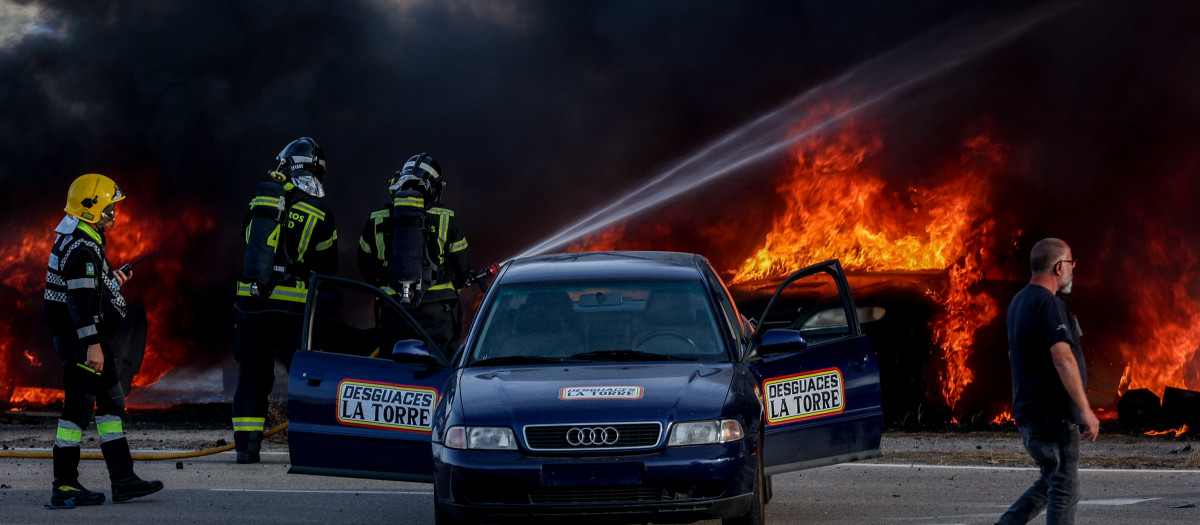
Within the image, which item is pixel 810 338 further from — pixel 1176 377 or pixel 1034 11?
pixel 1034 11

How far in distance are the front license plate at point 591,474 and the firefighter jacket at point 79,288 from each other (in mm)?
3231

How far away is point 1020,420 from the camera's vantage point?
5.35 m

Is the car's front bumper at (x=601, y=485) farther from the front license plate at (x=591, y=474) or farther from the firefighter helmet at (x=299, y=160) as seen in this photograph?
the firefighter helmet at (x=299, y=160)

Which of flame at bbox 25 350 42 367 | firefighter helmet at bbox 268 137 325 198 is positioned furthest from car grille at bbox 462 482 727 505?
flame at bbox 25 350 42 367

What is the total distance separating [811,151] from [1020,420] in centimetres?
1263

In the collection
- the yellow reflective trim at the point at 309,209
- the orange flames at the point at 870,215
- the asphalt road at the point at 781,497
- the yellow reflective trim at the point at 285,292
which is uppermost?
the orange flames at the point at 870,215

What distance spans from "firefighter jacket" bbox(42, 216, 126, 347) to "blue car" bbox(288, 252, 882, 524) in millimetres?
1304

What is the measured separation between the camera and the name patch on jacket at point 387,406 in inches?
243

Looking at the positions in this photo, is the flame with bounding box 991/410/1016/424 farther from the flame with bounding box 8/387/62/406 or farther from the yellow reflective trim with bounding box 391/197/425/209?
the flame with bounding box 8/387/62/406

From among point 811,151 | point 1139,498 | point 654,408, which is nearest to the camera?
point 654,408

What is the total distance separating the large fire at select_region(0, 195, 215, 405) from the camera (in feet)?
58.0

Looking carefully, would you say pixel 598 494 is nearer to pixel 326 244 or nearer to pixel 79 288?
pixel 79 288

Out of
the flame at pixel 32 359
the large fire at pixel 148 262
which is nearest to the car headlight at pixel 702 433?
the flame at pixel 32 359

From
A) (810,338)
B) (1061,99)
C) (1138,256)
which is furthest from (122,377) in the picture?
(1061,99)
